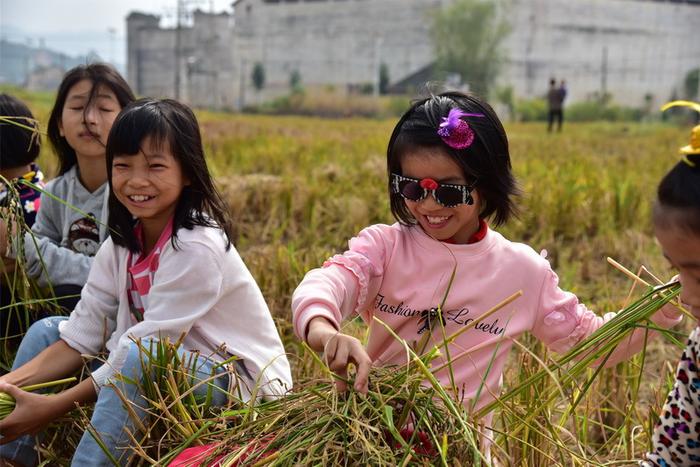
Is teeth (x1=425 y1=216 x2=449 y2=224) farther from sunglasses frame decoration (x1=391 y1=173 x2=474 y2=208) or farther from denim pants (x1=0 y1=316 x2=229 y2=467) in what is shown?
denim pants (x1=0 y1=316 x2=229 y2=467)

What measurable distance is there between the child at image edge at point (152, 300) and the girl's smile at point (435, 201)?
0.42m

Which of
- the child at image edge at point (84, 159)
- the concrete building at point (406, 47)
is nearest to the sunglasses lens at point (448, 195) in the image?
the child at image edge at point (84, 159)

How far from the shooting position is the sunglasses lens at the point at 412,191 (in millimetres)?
1593

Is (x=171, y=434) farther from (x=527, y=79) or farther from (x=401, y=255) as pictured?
(x=527, y=79)

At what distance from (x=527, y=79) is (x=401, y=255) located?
135 feet

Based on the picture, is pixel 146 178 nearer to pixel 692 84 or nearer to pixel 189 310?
pixel 189 310

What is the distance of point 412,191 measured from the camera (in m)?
1.60

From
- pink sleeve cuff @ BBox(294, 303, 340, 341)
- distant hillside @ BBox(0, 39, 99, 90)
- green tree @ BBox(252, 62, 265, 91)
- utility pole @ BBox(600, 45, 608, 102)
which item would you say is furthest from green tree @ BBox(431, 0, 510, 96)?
pink sleeve cuff @ BBox(294, 303, 340, 341)

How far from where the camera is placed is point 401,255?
5.55 feet

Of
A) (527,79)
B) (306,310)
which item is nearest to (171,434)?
(306,310)

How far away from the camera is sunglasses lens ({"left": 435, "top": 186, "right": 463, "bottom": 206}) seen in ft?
5.18

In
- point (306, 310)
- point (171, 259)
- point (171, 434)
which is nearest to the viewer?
point (306, 310)

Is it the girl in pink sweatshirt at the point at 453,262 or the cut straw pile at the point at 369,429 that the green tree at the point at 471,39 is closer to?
the girl in pink sweatshirt at the point at 453,262

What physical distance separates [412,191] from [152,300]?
1.99 feet
